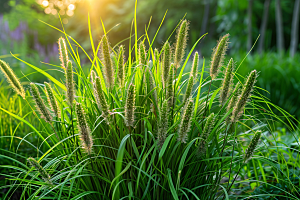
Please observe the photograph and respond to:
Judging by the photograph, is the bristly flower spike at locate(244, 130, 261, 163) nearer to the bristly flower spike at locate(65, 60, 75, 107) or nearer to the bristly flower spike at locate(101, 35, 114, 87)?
the bristly flower spike at locate(101, 35, 114, 87)

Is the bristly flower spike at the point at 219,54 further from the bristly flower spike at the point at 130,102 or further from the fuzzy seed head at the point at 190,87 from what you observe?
the bristly flower spike at the point at 130,102

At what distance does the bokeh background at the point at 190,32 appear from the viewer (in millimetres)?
5104

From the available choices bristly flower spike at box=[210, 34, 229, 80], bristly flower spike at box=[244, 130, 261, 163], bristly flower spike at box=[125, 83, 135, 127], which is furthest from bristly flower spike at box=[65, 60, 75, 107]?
bristly flower spike at box=[244, 130, 261, 163]

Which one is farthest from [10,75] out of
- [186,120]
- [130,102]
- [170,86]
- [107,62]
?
[186,120]

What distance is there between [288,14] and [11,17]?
65.1 ft

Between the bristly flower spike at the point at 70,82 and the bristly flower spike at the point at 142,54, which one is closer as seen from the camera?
the bristly flower spike at the point at 70,82

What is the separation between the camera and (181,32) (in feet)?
4.14

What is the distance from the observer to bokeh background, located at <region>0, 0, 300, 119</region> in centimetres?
510

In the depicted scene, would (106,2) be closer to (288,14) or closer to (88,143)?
(288,14)

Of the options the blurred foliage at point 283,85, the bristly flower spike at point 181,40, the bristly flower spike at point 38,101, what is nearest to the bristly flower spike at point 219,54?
the bristly flower spike at point 181,40

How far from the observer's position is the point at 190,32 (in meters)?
15.1

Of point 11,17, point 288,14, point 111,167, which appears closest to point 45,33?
point 11,17

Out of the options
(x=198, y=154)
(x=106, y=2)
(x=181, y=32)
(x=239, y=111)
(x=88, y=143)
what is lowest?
(x=198, y=154)

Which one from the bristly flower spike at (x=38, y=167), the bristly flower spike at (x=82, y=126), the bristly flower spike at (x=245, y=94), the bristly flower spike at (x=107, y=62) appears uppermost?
the bristly flower spike at (x=107, y=62)
